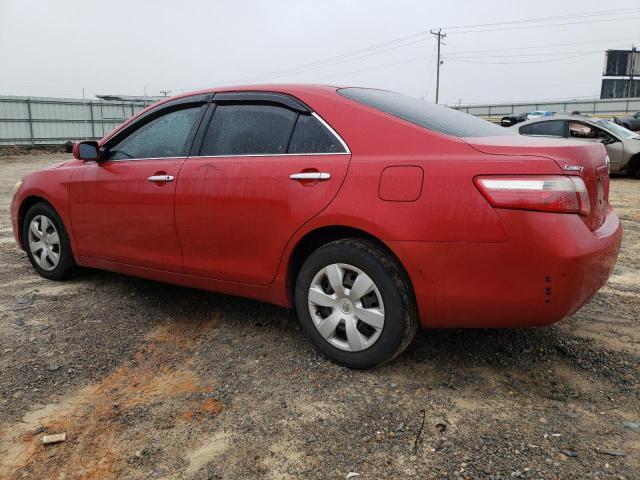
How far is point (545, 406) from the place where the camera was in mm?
Result: 2598

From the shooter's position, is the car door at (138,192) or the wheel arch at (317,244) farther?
the car door at (138,192)

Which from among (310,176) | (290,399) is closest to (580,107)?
(310,176)

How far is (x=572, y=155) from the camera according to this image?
254 centimetres

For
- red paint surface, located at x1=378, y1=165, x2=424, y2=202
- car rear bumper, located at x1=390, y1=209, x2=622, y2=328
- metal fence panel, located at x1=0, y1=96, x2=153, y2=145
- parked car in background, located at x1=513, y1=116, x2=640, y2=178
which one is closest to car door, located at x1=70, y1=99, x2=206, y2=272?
red paint surface, located at x1=378, y1=165, x2=424, y2=202

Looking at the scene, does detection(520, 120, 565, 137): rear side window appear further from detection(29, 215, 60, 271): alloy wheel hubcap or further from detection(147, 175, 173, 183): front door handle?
detection(29, 215, 60, 271): alloy wheel hubcap

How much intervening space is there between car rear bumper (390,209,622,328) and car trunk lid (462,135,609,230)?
14cm

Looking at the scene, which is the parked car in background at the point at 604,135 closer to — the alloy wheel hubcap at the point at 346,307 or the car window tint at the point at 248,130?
the car window tint at the point at 248,130

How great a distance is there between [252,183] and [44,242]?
2454mm

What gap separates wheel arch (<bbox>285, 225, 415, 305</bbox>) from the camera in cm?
278

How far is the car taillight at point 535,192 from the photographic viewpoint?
2.41 metres

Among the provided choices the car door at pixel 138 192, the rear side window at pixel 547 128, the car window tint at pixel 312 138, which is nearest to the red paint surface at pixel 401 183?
the car window tint at pixel 312 138

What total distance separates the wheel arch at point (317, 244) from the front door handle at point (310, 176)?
0.86 feet

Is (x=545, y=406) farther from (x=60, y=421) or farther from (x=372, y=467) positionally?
(x=60, y=421)

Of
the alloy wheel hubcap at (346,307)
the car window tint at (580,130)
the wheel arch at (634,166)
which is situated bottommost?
the alloy wheel hubcap at (346,307)
